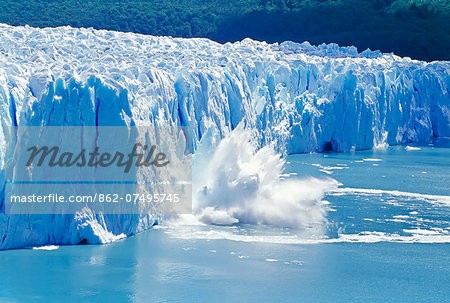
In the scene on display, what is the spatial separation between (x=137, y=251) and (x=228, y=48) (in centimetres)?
1161

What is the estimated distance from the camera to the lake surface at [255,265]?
27.1 ft

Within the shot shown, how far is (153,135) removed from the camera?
35.2ft

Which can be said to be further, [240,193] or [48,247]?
[240,193]

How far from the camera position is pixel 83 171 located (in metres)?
9.55

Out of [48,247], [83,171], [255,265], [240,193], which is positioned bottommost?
[255,265]

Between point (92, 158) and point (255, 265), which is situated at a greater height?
point (92, 158)

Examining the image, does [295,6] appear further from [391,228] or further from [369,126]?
[391,228]

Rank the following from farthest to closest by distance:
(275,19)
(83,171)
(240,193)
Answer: (275,19)
(240,193)
(83,171)

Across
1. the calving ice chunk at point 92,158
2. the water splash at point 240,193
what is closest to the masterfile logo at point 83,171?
the calving ice chunk at point 92,158

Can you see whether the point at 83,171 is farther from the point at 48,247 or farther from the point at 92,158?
the point at 48,247

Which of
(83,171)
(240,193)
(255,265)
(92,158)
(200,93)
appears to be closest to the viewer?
(255,265)

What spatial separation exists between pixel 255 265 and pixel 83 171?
2.27m

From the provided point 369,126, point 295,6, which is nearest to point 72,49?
point 369,126

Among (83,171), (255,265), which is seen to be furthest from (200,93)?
(255,265)
